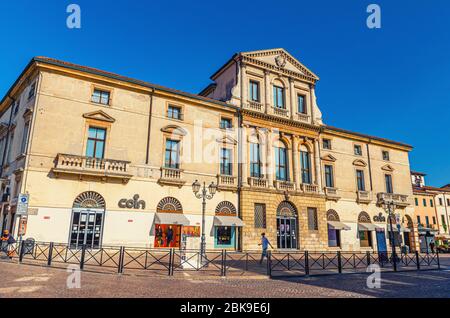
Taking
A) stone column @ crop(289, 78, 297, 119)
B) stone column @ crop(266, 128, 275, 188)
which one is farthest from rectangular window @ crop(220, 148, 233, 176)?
stone column @ crop(289, 78, 297, 119)

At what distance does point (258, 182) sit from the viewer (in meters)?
25.5

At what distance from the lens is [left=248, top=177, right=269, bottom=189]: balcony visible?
25.1m

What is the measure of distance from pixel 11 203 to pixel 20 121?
19.5 ft

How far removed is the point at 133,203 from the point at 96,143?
15.5 feet

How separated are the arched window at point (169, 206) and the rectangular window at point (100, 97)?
7990 mm

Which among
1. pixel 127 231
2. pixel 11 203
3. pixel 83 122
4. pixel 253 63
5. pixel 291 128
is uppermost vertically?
pixel 253 63

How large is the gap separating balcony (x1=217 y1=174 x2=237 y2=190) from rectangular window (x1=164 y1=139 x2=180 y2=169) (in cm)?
345

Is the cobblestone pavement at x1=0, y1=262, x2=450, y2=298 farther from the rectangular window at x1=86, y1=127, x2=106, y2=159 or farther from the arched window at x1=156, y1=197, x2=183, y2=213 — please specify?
the arched window at x1=156, y1=197, x2=183, y2=213

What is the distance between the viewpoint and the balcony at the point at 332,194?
95.1 feet

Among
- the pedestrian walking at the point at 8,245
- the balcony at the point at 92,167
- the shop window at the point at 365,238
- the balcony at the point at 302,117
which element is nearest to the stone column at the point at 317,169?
the balcony at the point at 302,117

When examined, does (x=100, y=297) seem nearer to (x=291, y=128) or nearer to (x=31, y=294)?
(x=31, y=294)
